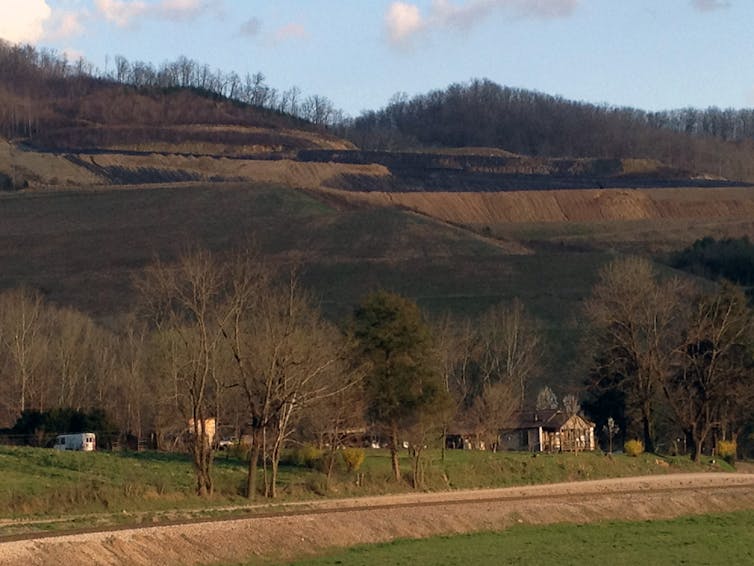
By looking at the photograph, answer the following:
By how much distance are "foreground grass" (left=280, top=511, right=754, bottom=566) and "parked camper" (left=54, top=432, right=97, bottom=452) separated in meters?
26.4

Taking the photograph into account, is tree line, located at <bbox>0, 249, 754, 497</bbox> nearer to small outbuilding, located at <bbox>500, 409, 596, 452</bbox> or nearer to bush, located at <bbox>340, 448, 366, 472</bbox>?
bush, located at <bbox>340, 448, 366, 472</bbox>

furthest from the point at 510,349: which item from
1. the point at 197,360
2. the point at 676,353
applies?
the point at 197,360

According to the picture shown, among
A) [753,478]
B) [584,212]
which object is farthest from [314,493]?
[584,212]

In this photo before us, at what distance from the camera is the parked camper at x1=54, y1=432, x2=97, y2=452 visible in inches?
2363

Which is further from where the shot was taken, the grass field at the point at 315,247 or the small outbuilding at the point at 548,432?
the grass field at the point at 315,247

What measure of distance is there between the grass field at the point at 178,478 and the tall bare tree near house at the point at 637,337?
4.33 m

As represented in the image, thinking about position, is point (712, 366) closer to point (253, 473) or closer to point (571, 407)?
point (571, 407)

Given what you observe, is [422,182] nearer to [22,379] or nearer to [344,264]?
[344,264]

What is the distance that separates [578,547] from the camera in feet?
114

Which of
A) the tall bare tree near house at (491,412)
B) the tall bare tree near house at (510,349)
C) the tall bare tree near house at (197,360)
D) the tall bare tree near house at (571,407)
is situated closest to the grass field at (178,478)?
the tall bare tree near house at (197,360)

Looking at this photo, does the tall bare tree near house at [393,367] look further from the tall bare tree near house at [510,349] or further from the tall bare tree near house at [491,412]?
the tall bare tree near house at [510,349]

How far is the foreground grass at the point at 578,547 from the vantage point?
3177cm

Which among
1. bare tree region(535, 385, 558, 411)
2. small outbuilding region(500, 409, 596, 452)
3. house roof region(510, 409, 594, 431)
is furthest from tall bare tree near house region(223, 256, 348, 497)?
bare tree region(535, 385, 558, 411)

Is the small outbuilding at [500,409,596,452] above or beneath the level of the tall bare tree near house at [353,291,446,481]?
beneath
